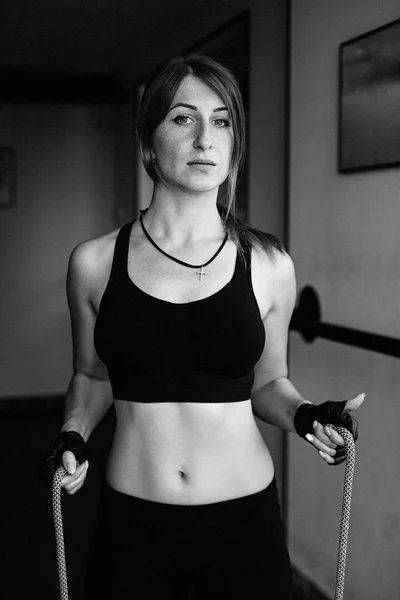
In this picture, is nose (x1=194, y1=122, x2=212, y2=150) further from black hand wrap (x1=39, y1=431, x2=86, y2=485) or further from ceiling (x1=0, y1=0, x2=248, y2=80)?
ceiling (x1=0, y1=0, x2=248, y2=80)

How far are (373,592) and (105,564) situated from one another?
116 centimetres

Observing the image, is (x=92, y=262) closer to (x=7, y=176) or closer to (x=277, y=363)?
(x=277, y=363)

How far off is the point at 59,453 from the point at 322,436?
0.45m

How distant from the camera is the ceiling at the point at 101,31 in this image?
3773 mm

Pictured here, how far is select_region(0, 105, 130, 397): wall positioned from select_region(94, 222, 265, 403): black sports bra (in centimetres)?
428

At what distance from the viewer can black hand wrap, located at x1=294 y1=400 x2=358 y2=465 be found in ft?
4.25

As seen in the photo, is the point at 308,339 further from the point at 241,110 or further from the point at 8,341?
the point at 8,341

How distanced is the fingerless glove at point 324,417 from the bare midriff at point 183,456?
0.12m

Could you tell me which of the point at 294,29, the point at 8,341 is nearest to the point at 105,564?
the point at 294,29

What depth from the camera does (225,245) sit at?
152cm

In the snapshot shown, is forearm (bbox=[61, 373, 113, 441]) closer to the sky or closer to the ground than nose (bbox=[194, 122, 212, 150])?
closer to the ground

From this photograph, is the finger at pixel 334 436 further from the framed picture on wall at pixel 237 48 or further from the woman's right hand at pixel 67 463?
the framed picture on wall at pixel 237 48

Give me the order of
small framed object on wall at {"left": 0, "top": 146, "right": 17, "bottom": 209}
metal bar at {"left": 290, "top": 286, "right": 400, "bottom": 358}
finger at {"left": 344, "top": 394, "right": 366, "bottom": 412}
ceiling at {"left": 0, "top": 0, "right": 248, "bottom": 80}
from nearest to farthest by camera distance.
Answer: finger at {"left": 344, "top": 394, "right": 366, "bottom": 412} < metal bar at {"left": 290, "top": 286, "right": 400, "bottom": 358} < ceiling at {"left": 0, "top": 0, "right": 248, "bottom": 80} < small framed object on wall at {"left": 0, "top": 146, "right": 17, "bottom": 209}

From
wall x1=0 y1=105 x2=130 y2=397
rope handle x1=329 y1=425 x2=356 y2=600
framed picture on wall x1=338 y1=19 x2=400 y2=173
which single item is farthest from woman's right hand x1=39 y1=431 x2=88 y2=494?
wall x1=0 y1=105 x2=130 y2=397
